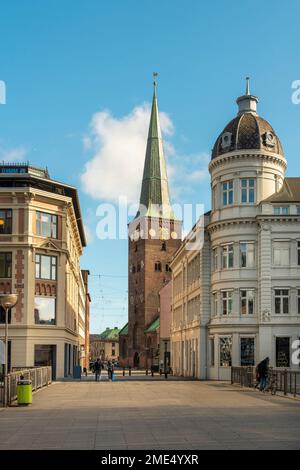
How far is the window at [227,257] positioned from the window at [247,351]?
5577 mm

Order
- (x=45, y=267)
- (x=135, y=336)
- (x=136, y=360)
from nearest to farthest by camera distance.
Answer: (x=45, y=267)
(x=135, y=336)
(x=136, y=360)

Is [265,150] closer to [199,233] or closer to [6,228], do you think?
[199,233]

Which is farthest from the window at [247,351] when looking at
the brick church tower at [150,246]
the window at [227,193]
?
the brick church tower at [150,246]

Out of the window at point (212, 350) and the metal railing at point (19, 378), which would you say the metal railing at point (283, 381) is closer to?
the metal railing at point (19, 378)

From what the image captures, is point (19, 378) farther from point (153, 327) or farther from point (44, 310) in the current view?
point (153, 327)

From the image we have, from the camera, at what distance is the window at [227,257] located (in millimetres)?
55378

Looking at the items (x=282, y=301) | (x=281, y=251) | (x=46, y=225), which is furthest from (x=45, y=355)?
(x=281, y=251)

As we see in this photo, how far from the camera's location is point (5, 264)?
53781mm

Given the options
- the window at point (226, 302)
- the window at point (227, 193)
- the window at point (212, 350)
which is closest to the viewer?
the window at point (226, 302)

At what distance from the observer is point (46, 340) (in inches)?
2153

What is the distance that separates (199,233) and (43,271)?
1312 centimetres

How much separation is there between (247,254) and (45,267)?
1493 centimetres

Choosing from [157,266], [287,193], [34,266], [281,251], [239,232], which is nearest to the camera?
[281,251]

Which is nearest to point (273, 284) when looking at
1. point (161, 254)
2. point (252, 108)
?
point (252, 108)
